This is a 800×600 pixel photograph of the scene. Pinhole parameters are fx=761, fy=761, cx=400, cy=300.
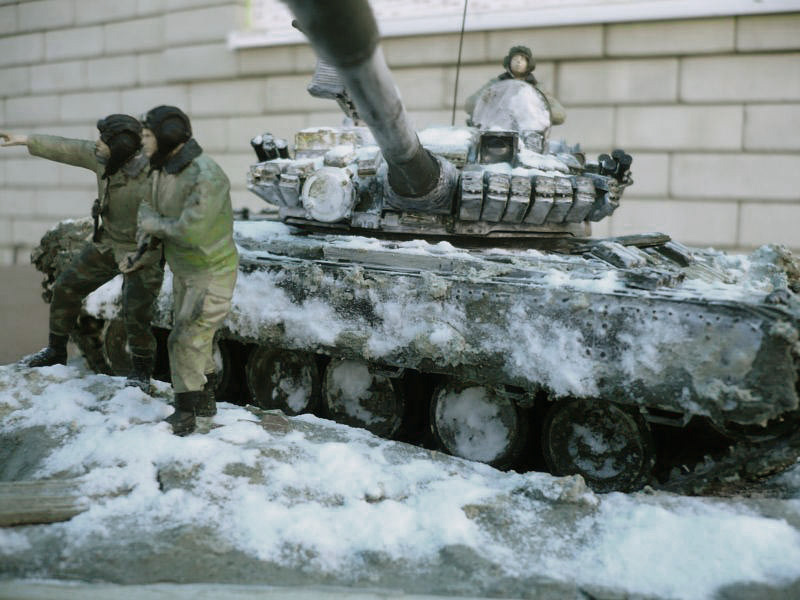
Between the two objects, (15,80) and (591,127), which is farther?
(15,80)

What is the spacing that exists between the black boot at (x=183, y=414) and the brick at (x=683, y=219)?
19.1 feet

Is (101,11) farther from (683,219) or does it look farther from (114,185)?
(683,219)

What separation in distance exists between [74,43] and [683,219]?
30.5 feet

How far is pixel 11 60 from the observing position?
12.5 m

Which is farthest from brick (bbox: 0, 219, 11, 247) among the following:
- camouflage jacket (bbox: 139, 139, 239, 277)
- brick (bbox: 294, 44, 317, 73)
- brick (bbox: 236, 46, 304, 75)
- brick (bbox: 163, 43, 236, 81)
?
camouflage jacket (bbox: 139, 139, 239, 277)

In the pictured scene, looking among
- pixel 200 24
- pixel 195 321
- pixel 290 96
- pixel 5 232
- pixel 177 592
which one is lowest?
pixel 177 592

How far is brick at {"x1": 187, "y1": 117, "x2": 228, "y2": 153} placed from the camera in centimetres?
1045

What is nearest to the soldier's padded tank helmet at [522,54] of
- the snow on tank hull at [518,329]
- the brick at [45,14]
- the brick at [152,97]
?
the snow on tank hull at [518,329]

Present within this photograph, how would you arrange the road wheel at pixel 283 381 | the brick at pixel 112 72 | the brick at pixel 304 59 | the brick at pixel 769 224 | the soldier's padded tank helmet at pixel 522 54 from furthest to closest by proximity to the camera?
the brick at pixel 112 72, the brick at pixel 304 59, the brick at pixel 769 224, the soldier's padded tank helmet at pixel 522 54, the road wheel at pixel 283 381

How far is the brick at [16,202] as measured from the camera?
40.9 feet

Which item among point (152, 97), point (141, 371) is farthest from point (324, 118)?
point (141, 371)

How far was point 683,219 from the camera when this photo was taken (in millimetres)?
8250

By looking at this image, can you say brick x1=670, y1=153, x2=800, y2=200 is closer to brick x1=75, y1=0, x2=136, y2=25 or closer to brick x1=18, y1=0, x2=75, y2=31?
brick x1=75, y1=0, x2=136, y2=25

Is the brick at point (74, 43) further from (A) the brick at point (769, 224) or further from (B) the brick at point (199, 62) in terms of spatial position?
(A) the brick at point (769, 224)
